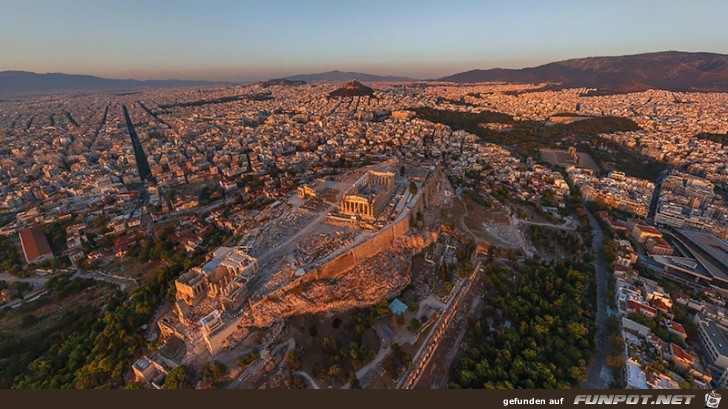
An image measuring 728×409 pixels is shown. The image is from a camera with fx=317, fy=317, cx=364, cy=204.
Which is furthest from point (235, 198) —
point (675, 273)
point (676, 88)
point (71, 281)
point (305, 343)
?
point (676, 88)

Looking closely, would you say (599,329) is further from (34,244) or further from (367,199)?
(34,244)

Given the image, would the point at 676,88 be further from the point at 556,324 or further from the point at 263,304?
the point at 263,304

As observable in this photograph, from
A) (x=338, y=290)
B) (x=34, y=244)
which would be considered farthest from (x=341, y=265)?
(x=34, y=244)

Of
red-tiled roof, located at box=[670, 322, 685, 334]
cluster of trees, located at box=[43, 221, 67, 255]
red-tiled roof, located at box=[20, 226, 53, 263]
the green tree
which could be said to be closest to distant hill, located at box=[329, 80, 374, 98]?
cluster of trees, located at box=[43, 221, 67, 255]

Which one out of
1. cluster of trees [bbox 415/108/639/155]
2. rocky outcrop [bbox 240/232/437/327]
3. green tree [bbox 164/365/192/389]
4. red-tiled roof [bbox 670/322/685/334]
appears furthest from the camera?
cluster of trees [bbox 415/108/639/155]

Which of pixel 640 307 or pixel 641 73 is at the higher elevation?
pixel 641 73

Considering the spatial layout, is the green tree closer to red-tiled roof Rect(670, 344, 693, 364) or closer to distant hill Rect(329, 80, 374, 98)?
red-tiled roof Rect(670, 344, 693, 364)
